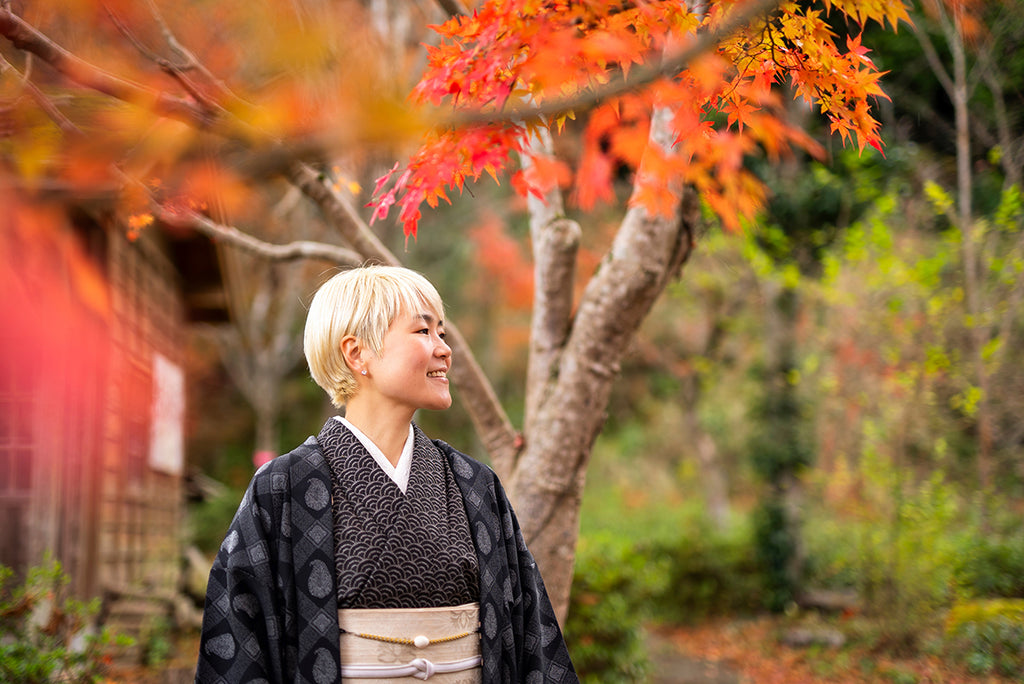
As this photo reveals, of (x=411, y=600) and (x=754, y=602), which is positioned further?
(x=754, y=602)

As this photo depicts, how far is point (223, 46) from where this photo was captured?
24.1 ft

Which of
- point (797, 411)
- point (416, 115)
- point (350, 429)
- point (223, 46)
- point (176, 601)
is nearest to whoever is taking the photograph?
point (416, 115)

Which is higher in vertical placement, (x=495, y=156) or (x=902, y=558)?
(x=495, y=156)

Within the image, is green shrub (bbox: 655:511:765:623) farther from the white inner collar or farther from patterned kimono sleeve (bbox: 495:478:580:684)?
the white inner collar

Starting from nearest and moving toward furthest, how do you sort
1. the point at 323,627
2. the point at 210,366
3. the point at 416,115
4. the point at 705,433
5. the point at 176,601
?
the point at 416,115 < the point at 323,627 < the point at 176,601 < the point at 705,433 < the point at 210,366

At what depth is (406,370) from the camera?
2.05 metres

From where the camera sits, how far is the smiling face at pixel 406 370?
2051 millimetres

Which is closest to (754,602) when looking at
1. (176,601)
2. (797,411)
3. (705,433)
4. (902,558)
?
(797,411)

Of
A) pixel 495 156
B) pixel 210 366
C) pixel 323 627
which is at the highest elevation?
pixel 210 366

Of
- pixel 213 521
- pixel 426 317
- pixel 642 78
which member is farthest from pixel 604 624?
pixel 213 521

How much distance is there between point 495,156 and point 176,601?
694cm

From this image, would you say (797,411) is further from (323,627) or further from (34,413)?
(323,627)

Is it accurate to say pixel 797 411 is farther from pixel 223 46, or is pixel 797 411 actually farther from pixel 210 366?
pixel 210 366

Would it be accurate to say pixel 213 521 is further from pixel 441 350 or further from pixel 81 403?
pixel 441 350
